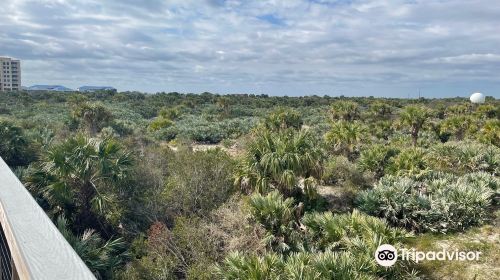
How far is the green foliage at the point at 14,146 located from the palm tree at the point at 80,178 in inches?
229

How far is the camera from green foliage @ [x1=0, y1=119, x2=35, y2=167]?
17.7 m

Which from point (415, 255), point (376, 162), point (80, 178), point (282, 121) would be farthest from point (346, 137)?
point (80, 178)

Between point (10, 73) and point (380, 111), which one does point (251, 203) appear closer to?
point (380, 111)

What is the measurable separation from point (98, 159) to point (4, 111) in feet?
142

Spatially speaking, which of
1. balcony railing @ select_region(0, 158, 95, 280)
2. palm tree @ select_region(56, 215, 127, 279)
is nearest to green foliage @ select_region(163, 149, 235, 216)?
palm tree @ select_region(56, 215, 127, 279)

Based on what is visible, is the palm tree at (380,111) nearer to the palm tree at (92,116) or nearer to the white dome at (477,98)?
the white dome at (477,98)

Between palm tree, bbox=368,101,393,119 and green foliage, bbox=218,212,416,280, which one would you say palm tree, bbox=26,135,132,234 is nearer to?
green foliage, bbox=218,212,416,280

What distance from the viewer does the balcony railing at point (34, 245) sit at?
266 cm

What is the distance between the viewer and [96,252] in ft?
34.3

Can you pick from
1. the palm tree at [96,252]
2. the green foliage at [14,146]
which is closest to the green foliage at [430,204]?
the palm tree at [96,252]

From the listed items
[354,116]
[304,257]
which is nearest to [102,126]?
[354,116]

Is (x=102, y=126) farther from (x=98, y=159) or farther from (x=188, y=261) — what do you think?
(x=188, y=261)

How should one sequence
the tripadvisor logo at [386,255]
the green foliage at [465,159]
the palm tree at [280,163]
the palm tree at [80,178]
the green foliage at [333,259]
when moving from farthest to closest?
the green foliage at [465,159] < the palm tree at [280,163] < the palm tree at [80,178] < the tripadvisor logo at [386,255] < the green foliage at [333,259]

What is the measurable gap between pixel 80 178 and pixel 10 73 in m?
134
